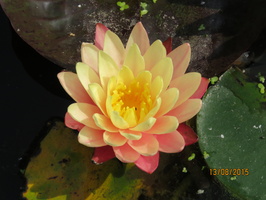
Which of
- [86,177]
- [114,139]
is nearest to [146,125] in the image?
[114,139]

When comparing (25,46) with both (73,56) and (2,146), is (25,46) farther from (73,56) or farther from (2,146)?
(2,146)

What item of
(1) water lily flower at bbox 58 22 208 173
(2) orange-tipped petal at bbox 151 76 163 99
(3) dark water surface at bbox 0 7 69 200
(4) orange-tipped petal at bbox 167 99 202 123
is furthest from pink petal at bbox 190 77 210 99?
(3) dark water surface at bbox 0 7 69 200

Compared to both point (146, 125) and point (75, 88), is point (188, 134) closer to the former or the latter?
point (146, 125)

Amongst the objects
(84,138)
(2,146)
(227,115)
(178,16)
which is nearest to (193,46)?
(178,16)

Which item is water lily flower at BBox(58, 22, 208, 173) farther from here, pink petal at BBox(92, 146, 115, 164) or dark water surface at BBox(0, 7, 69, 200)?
dark water surface at BBox(0, 7, 69, 200)

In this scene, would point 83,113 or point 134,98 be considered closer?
point 83,113

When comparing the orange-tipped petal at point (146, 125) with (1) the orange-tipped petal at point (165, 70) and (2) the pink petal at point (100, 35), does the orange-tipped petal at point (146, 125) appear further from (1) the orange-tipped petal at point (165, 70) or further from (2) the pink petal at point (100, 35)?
(2) the pink petal at point (100, 35)
